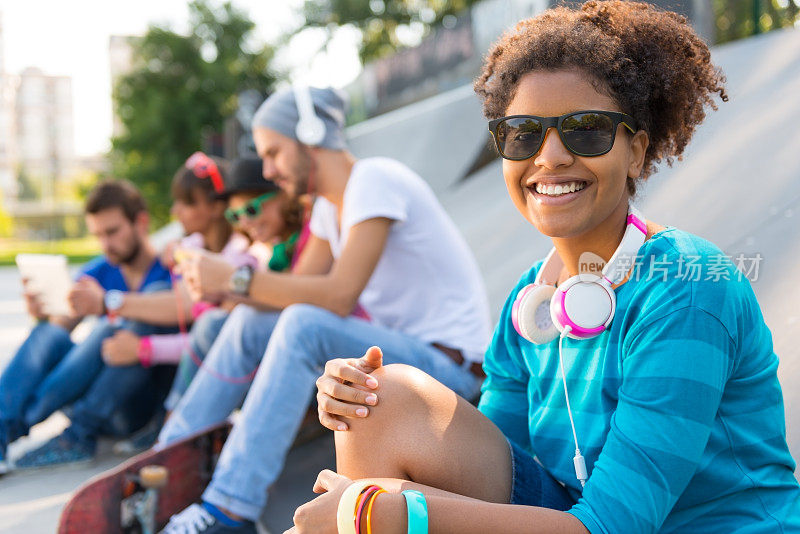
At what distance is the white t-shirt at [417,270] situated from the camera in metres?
2.51

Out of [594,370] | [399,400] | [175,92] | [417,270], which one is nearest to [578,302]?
[594,370]

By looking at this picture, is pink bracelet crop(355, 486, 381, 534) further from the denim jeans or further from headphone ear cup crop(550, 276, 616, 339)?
the denim jeans

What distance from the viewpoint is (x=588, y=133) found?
4.26 feet

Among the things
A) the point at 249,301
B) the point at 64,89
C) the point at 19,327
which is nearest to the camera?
the point at 249,301

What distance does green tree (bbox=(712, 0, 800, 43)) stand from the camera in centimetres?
654

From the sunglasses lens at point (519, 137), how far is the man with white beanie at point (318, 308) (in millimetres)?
984

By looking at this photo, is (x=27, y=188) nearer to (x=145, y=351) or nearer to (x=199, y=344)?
(x=145, y=351)

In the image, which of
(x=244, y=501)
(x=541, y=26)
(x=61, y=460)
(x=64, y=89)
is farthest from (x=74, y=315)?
(x=64, y=89)

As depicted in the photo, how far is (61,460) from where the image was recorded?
3.30 meters

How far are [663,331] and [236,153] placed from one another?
38.4 ft

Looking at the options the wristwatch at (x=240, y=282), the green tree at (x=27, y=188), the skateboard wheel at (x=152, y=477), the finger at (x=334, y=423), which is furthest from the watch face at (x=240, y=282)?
the green tree at (x=27, y=188)

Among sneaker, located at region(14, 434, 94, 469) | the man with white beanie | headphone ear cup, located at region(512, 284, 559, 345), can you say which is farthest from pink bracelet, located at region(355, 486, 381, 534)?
sneaker, located at region(14, 434, 94, 469)

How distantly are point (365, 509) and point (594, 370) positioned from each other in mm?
498

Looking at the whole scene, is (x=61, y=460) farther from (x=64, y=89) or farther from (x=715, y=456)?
(x=64, y=89)
